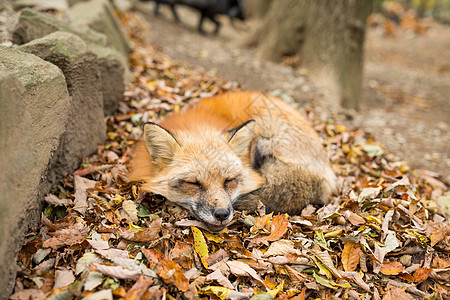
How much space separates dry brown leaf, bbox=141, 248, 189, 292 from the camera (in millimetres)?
2125

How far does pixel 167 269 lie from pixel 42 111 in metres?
1.43

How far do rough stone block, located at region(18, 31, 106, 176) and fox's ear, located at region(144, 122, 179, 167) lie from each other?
759 mm

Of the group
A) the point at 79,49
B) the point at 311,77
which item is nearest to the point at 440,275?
the point at 79,49

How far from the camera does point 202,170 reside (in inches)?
102

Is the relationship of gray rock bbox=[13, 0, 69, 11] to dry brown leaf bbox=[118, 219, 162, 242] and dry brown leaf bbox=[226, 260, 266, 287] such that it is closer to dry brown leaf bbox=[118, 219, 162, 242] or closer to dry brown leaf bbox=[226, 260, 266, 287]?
dry brown leaf bbox=[118, 219, 162, 242]

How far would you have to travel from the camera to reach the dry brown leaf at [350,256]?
2.61 m

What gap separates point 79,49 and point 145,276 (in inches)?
85.0

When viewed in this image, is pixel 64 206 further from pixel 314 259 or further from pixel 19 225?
pixel 314 259

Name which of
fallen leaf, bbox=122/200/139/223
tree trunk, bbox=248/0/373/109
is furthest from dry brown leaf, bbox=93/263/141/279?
tree trunk, bbox=248/0/373/109

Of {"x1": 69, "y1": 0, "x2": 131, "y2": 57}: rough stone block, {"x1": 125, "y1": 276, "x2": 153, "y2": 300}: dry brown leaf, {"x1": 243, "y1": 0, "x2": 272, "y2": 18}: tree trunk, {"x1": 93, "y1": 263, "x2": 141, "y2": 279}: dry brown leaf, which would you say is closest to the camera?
{"x1": 125, "y1": 276, "x2": 153, "y2": 300}: dry brown leaf

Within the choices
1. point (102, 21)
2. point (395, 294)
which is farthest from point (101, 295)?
point (102, 21)

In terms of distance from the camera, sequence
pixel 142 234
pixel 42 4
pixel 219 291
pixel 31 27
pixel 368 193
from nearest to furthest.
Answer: pixel 219 291, pixel 142 234, pixel 368 193, pixel 31 27, pixel 42 4

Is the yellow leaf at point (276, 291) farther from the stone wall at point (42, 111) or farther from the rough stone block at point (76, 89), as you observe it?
the rough stone block at point (76, 89)

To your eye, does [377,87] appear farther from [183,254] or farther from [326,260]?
[183,254]
